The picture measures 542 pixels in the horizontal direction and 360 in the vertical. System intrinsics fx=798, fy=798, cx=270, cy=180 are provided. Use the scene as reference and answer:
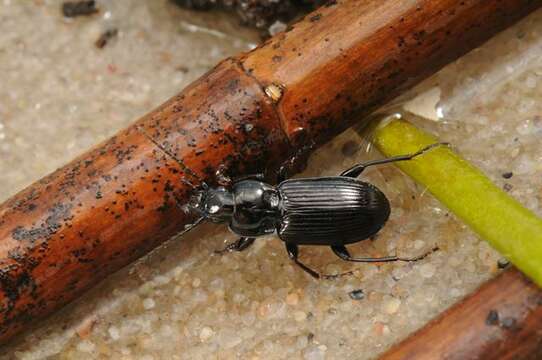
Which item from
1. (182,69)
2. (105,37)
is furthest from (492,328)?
(105,37)

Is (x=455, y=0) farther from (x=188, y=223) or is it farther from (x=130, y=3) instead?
(x=130, y=3)

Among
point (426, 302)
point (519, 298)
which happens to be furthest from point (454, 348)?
point (426, 302)

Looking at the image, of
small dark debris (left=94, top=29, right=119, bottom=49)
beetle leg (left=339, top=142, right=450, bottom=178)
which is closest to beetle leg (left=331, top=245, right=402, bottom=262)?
beetle leg (left=339, top=142, right=450, bottom=178)

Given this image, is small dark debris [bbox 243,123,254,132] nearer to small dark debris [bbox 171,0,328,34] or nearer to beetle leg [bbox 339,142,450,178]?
beetle leg [bbox 339,142,450,178]

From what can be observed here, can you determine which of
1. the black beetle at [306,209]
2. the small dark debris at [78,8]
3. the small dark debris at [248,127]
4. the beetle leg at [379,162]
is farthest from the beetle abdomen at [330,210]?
the small dark debris at [78,8]

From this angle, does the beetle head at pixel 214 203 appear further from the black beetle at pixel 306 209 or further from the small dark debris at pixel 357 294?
the small dark debris at pixel 357 294

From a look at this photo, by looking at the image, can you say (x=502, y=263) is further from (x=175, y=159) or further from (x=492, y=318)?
(x=175, y=159)
